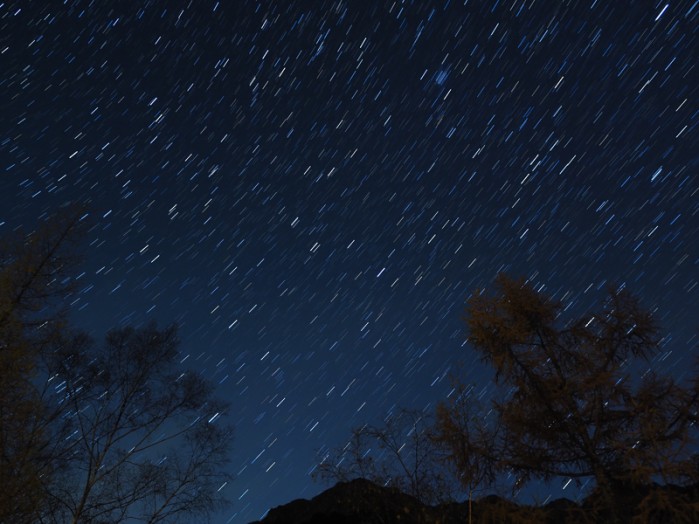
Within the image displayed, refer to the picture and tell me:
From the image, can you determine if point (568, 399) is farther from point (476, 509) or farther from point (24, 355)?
point (24, 355)

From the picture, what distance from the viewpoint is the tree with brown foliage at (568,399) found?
8070 millimetres

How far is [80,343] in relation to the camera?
13352 millimetres

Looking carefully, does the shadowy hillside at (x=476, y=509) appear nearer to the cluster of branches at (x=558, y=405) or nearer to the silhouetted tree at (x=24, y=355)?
the cluster of branches at (x=558, y=405)

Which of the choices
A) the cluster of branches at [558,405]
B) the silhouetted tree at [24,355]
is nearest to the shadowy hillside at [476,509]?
the cluster of branches at [558,405]

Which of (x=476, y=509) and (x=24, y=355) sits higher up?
(x=24, y=355)

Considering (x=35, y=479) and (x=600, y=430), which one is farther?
(x=600, y=430)

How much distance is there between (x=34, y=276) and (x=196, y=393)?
6.22 metres

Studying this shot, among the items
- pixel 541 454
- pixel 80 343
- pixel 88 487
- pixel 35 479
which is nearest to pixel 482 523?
pixel 541 454

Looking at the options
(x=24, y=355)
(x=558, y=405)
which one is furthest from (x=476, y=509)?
(x=24, y=355)

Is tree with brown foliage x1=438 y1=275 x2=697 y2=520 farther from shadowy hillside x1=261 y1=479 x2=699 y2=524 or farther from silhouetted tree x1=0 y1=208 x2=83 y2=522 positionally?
silhouetted tree x1=0 y1=208 x2=83 y2=522

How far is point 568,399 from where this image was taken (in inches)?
344

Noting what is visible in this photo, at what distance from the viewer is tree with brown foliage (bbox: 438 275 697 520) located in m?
8.07

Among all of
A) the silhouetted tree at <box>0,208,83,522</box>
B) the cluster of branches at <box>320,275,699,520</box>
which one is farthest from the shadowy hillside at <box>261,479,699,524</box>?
the silhouetted tree at <box>0,208,83,522</box>

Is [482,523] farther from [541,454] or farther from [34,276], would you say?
[34,276]
